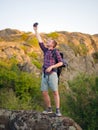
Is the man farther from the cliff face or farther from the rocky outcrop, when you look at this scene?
the cliff face

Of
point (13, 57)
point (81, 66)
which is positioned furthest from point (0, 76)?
point (81, 66)

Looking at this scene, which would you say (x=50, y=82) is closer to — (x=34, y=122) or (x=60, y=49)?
(x=34, y=122)

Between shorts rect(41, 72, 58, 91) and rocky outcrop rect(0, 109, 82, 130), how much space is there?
73 centimetres

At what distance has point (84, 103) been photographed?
35.8 metres

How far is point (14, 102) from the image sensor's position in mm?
38531

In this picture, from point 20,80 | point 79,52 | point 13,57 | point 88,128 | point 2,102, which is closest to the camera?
point 88,128

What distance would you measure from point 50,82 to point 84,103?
26.4 meters

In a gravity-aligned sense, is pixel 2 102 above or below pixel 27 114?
below

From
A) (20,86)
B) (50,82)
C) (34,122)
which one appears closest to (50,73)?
(50,82)

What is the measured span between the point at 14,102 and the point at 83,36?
85.8m

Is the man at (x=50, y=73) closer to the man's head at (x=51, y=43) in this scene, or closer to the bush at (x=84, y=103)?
the man's head at (x=51, y=43)

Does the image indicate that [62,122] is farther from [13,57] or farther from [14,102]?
[13,57]

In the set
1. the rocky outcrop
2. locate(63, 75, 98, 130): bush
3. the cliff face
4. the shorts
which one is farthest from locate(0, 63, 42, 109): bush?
the rocky outcrop

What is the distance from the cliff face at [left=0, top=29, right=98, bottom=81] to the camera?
7515cm
